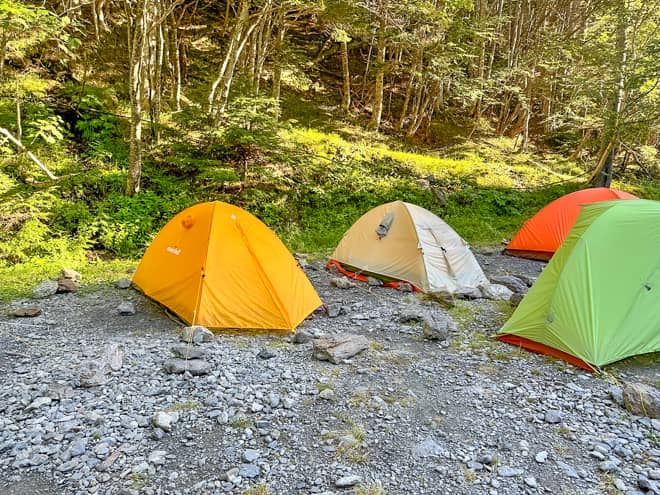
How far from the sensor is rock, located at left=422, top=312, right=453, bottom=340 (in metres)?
5.62

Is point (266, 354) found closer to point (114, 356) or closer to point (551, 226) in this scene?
point (114, 356)

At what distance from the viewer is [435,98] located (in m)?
17.8

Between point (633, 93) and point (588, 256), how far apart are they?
35.0 ft

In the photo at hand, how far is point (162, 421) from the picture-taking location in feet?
11.7

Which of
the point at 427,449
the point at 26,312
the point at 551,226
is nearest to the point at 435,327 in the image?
the point at 427,449

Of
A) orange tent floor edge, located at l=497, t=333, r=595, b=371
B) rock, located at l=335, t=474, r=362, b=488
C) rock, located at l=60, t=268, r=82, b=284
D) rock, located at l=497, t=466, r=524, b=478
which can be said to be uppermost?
orange tent floor edge, located at l=497, t=333, r=595, b=371

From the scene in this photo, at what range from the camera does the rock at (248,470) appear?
3.12 m

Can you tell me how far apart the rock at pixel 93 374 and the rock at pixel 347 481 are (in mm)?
2440

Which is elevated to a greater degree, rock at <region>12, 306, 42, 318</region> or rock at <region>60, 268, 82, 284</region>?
rock at <region>60, 268, 82, 284</region>

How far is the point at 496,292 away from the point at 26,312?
7.03m

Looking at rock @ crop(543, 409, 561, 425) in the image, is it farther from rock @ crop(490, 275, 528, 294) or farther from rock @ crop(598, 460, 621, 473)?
rock @ crop(490, 275, 528, 294)

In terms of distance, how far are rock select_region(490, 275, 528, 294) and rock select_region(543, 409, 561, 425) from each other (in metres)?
3.98

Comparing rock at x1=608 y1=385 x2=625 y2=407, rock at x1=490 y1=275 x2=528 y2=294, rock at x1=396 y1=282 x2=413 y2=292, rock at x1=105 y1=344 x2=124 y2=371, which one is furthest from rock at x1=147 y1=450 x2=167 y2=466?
rock at x1=490 y1=275 x2=528 y2=294

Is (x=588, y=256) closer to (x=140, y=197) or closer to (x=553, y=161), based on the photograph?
(x=140, y=197)
